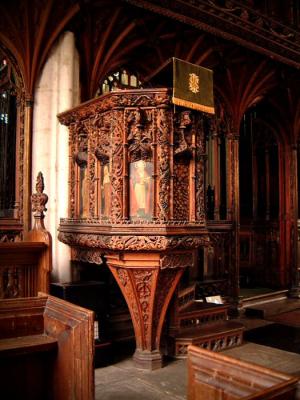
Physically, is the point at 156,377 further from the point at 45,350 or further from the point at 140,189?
the point at 140,189

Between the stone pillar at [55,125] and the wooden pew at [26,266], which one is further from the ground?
the stone pillar at [55,125]

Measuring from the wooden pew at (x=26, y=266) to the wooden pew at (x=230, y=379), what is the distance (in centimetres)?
223

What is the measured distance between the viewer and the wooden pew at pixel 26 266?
3904 mm

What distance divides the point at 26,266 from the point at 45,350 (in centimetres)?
133

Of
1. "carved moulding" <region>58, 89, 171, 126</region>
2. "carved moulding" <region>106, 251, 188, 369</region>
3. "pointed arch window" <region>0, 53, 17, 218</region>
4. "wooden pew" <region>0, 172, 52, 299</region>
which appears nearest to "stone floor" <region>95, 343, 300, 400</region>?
"carved moulding" <region>106, 251, 188, 369</region>

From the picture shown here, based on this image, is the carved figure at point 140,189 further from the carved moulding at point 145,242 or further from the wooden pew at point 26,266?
the wooden pew at point 26,266

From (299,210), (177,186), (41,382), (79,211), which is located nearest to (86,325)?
(41,382)

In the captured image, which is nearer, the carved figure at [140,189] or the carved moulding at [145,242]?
the carved moulding at [145,242]

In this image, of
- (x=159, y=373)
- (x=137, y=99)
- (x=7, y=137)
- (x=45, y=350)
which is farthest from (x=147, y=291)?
(x=7, y=137)

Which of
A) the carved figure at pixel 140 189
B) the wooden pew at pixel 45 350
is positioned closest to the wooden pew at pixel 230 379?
the wooden pew at pixel 45 350

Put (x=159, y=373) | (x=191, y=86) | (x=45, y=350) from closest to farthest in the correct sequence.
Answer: (x=45, y=350) → (x=159, y=373) → (x=191, y=86)

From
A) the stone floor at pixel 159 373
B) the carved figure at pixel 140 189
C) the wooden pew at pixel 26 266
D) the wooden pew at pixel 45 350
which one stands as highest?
the carved figure at pixel 140 189

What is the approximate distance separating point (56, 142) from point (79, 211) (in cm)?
86

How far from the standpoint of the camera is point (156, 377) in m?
3.89
